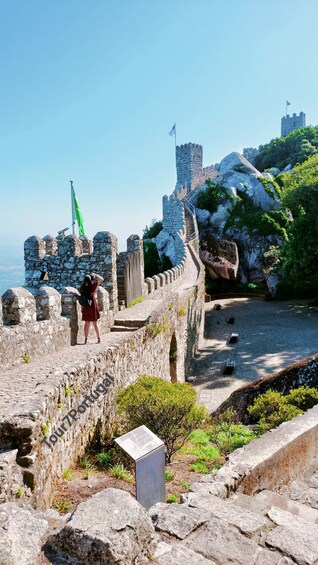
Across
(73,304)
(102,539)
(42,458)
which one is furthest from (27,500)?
(73,304)

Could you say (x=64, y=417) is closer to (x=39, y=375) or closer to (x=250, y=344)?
(x=39, y=375)

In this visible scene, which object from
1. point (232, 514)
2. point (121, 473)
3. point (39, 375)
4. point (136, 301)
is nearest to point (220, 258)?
point (136, 301)

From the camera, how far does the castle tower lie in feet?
155

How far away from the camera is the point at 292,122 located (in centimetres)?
6381

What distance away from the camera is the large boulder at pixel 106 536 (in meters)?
1.96

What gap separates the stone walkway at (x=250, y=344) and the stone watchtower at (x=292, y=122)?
159ft

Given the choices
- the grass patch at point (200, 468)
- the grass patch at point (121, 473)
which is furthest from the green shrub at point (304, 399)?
the grass patch at point (121, 473)

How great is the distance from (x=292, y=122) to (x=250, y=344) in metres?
57.5

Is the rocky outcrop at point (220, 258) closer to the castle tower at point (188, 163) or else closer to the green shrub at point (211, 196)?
the green shrub at point (211, 196)

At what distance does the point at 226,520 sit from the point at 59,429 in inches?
89.0

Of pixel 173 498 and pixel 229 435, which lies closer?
pixel 173 498

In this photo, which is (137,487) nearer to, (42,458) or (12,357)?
(42,458)

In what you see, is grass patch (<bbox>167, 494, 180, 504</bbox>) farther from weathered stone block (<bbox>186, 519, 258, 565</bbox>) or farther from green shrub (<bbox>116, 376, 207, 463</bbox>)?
weathered stone block (<bbox>186, 519, 258, 565</bbox>)

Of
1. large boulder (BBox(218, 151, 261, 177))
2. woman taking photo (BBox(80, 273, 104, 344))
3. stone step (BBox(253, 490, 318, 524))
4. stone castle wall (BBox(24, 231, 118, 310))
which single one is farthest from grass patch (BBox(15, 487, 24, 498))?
large boulder (BBox(218, 151, 261, 177))
